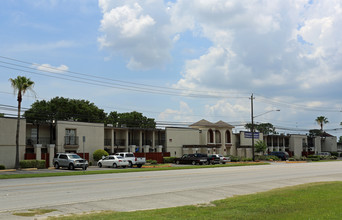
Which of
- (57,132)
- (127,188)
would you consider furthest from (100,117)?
(127,188)

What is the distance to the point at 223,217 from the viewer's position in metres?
9.93

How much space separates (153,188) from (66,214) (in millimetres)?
7587

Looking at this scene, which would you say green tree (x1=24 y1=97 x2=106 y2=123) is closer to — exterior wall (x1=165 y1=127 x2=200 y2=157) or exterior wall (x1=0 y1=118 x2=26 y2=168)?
exterior wall (x1=165 y1=127 x2=200 y2=157)

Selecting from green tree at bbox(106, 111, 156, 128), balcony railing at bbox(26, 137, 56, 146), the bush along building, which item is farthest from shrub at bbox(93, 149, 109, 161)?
green tree at bbox(106, 111, 156, 128)

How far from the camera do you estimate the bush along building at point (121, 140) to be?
42.1m

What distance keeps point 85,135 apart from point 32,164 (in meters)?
9.43

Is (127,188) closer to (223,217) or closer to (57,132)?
(223,217)

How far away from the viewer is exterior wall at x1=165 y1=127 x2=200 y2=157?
61059mm

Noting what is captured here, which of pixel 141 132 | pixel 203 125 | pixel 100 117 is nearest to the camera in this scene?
pixel 141 132

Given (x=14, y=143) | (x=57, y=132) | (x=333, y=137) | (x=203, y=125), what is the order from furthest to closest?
(x=333, y=137)
(x=203, y=125)
(x=57, y=132)
(x=14, y=143)

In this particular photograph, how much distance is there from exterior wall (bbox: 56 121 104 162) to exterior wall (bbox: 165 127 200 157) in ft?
44.7

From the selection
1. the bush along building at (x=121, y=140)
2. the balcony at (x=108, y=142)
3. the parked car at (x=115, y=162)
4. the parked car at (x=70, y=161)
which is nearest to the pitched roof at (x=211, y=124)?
the bush along building at (x=121, y=140)

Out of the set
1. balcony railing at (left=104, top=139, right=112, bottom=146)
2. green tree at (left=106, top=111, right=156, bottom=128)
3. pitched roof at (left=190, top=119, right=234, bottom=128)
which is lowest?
balcony railing at (left=104, top=139, right=112, bottom=146)

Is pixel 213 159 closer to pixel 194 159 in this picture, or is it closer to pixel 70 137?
pixel 194 159
